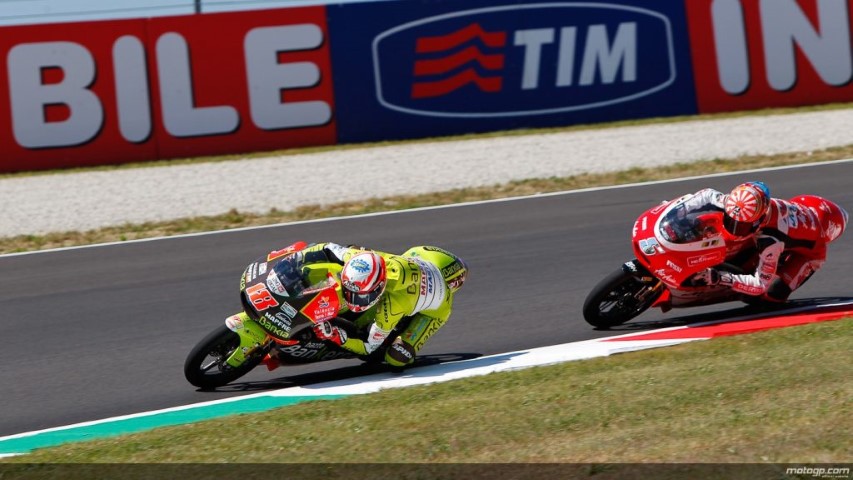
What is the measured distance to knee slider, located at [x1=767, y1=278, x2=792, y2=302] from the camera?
961 centimetres

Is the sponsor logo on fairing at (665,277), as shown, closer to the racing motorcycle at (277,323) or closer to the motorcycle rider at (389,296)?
the motorcycle rider at (389,296)

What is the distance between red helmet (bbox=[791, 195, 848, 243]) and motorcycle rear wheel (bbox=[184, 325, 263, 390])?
4.73 metres

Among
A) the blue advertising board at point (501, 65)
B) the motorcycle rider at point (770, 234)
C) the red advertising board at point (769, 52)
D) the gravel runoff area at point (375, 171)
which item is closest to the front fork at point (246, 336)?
the motorcycle rider at point (770, 234)

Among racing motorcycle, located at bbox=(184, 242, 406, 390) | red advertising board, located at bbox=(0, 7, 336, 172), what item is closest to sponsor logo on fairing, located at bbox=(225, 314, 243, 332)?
racing motorcycle, located at bbox=(184, 242, 406, 390)

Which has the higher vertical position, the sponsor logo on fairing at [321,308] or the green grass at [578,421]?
the sponsor logo on fairing at [321,308]

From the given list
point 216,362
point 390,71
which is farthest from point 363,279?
point 390,71

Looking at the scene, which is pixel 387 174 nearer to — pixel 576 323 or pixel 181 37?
pixel 181 37

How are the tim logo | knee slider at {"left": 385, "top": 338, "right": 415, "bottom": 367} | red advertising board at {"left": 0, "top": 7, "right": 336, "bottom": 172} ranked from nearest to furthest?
knee slider at {"left": 385, "top": 338, "right": 415, "bottom": 367} → red advertising board at {"left": 0, "top": 7, "right": 336, "bottom": 172} → the tim logo

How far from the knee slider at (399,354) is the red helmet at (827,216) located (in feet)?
11.7

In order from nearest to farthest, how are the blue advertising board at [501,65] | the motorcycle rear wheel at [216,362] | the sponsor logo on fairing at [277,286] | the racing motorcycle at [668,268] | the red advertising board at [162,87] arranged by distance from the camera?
1. the sponsor logo on fairing at [277,286]
2. the motorcycle rear wheel at [216,362]
3. the racing motorcycle at [668,268]
4. the red advertising board at [162,87]
5. the blue advertising board at [501,65]

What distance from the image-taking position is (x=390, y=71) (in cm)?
1916

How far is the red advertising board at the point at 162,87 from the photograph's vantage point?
58.4 ft

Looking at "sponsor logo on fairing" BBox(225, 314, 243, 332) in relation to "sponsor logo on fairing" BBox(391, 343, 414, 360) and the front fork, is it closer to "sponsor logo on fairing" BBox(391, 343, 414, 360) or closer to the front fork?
the front fork

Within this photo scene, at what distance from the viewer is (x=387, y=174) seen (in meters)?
17.1
